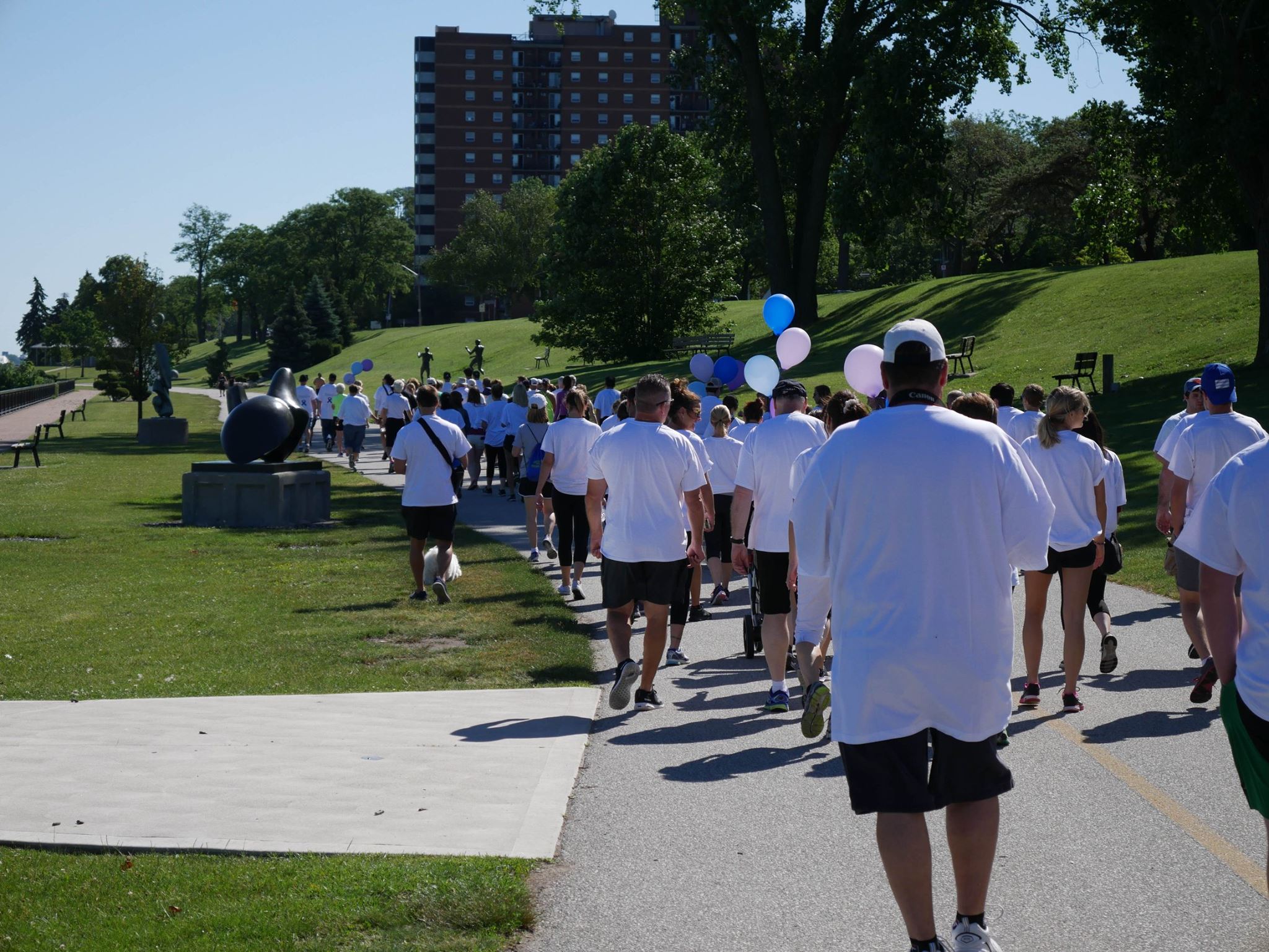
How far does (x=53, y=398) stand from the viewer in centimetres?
8088

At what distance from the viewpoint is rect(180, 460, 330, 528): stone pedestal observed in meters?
21.1

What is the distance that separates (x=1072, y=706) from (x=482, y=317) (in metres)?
129

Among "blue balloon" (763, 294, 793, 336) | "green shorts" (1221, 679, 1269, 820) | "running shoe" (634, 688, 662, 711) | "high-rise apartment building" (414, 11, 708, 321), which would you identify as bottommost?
"running shoe" (634, 688, 662, 711)

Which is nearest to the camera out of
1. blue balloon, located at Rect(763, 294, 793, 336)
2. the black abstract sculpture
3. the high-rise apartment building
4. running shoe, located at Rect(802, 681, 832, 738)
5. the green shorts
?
the green shorts

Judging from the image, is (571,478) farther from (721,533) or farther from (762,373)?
(762,373)

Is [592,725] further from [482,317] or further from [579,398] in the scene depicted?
[482,317]

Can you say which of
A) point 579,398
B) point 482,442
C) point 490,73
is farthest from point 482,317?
point 579,398

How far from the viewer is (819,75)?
1394 inches

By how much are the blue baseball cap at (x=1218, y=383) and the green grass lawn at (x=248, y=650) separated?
440 centimetres

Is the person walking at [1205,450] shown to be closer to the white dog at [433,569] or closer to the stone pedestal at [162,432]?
the white dog at [433,569]

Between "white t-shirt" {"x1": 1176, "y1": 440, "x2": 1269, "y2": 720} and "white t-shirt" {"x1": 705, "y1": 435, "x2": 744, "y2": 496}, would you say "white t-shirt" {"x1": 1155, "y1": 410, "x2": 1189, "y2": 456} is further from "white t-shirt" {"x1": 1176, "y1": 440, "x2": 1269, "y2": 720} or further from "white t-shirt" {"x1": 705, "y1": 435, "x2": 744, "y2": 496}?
"white t-shirt" {"x1": 1176, "y1": 440, "x2": 1269, "y2": 720}

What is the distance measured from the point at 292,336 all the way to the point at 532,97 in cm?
5740

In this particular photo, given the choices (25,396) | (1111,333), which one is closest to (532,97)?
(25,396)

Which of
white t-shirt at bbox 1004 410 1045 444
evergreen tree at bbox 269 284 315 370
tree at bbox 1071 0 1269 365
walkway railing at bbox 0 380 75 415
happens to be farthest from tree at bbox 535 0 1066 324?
evergreen tree at bbox 269 284 315 370
